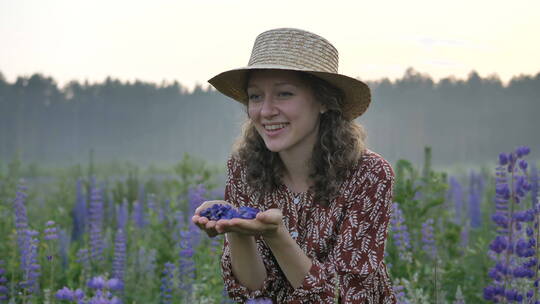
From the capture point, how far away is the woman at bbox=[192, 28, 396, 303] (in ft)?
8.57

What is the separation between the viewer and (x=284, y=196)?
290cm

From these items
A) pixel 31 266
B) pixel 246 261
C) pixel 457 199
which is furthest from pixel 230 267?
pixel 457 199

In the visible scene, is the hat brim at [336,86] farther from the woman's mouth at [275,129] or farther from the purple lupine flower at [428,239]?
the purple lupine flower at [428,239]

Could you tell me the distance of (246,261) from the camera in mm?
2605

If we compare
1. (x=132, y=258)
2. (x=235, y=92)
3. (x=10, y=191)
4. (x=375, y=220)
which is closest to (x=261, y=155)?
(x=235, y=92)

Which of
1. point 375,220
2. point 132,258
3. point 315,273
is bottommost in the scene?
point 132,258

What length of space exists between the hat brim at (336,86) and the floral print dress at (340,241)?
0.90 ft

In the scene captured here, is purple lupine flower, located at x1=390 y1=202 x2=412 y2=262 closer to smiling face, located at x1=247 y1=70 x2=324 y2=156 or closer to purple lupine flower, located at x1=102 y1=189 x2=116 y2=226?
smiling face, located at x1=247 y1=70 x2=324 y2=156

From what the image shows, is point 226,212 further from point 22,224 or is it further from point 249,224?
point 22,224

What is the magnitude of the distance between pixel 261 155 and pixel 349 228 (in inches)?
23.2

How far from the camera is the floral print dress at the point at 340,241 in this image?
260 centimetres

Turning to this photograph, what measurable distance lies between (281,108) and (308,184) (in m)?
0.44

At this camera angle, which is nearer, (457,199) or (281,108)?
(281,108)

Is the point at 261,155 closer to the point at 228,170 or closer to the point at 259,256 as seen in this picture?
the point at 228,170
